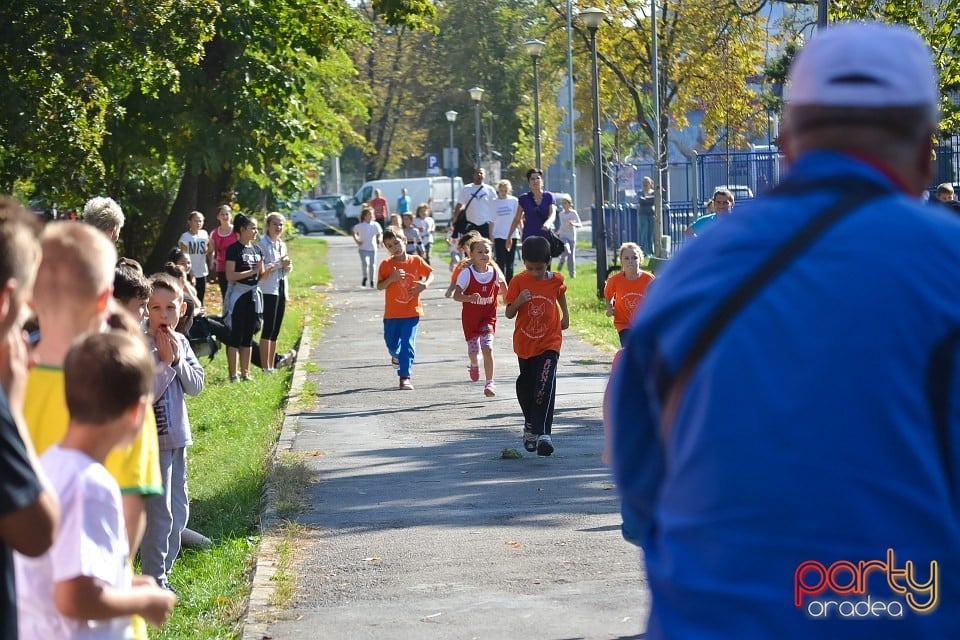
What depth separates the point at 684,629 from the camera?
7.38 ft

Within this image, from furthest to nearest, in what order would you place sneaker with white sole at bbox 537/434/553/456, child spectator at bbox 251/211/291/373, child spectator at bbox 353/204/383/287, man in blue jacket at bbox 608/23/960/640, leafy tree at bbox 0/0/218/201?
1. child spectator at bbox 353/204/383/287
2. leafy tree at bbox 0/0/218/201
3. child spectator at bbox 251/211/291/373
4. sneaker with white sole at bbox 537/434/553/456
5. man in blue jacket at bbox 608/23/960/640

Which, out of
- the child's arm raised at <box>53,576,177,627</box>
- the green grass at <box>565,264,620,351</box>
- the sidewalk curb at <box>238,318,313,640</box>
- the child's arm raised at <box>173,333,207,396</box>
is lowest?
the green grass at <box>565,264,620,351</box>

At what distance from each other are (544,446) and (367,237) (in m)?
18.6

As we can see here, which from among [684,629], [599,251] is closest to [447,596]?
[684,629]

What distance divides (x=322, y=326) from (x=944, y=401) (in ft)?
63.6

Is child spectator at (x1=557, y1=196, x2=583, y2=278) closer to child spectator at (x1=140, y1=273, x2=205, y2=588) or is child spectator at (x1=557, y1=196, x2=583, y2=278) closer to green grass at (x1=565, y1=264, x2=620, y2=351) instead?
green grass at (x1=565, y1=264, x2=620, y2=351)

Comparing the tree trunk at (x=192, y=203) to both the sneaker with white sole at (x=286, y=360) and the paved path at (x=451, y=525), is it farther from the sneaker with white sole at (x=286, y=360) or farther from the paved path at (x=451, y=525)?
the paved path at (x=451, y=525)

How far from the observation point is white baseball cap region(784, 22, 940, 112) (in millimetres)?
2260

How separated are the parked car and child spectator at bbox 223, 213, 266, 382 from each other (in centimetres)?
4869

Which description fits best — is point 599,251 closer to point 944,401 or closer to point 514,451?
point 514,451

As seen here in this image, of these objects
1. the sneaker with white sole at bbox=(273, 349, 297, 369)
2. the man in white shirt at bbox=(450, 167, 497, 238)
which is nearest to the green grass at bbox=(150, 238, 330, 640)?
the sneaker with white sole at bbox=(273, 349, 297, 369)

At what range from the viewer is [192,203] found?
88.8 ft

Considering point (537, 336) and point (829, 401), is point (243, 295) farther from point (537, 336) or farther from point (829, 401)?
point (829, 401)

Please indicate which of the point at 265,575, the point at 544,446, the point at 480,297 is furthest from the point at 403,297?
the point at 265,575
